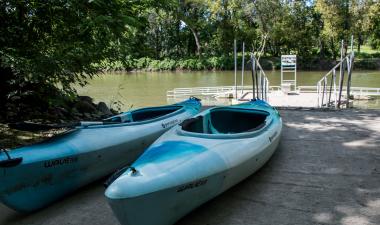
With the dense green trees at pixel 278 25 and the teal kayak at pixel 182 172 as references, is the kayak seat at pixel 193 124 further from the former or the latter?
the dense green trees at pixel 278 25

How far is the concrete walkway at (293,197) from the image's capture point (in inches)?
136

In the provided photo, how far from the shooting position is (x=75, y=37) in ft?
19.2

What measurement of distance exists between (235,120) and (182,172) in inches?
105

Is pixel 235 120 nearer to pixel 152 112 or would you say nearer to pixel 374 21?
pixel 152 112

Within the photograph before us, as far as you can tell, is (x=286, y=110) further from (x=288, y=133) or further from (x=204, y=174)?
(x=204, y=174)

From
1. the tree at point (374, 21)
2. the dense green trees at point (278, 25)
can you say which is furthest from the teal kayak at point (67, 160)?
the tree at point (374, 21)

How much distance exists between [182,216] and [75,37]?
147 inches

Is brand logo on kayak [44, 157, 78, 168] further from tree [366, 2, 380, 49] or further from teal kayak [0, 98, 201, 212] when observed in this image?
tree [366, 2, 380, 49]

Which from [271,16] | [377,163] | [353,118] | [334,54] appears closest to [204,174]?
[377,163]

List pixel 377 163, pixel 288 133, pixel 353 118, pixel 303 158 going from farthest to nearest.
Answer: pixel 353 118
pixel 288 133
pixel 303 158
pixel 377 163

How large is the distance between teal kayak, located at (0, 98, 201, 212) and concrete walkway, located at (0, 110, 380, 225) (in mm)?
197

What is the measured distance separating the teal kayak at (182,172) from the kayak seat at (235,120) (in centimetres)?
81

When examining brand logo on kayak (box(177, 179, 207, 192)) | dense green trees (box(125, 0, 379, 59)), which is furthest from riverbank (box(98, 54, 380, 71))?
brand logo on kayak (box(177, 179, 207, 192))

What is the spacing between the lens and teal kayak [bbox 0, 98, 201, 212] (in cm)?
355
